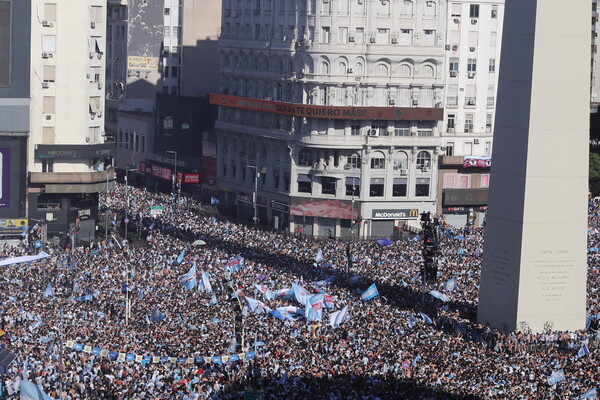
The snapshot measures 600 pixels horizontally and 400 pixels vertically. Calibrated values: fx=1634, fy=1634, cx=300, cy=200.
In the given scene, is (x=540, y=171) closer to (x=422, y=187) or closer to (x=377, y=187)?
(x=377, y=187)

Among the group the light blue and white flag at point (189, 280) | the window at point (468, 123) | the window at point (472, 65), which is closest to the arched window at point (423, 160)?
the window at point (468, 123)

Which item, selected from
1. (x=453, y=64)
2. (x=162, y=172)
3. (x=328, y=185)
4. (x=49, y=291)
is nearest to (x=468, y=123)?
(x=453, y=64)

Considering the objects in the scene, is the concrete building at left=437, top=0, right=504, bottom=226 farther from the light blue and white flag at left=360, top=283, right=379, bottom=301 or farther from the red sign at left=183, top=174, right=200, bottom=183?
the light blue and white flag at left=360, top=283, right=379, bottom=301

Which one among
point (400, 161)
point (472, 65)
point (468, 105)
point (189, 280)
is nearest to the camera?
point (189, 280)

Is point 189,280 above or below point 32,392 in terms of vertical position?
below

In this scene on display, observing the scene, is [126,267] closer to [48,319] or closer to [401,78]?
[48,319]

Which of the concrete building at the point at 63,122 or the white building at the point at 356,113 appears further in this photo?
the white building at the point at 356,113

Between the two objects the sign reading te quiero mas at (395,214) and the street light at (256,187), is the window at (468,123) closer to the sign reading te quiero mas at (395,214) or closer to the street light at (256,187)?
the sign reading te quiero mas at (395,214)
